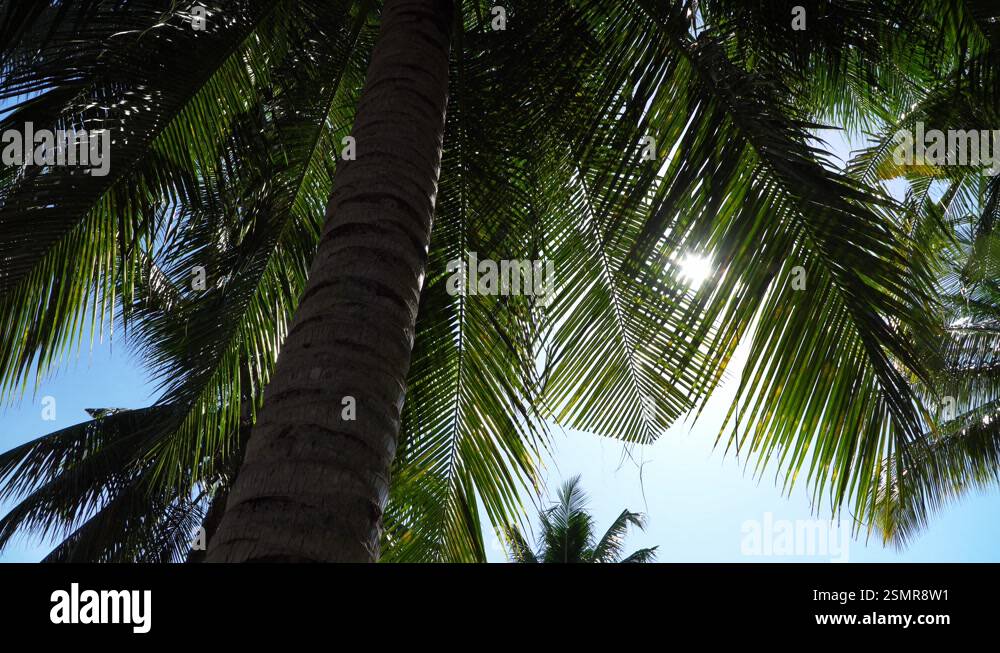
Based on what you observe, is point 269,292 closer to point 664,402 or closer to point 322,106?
point 322,106

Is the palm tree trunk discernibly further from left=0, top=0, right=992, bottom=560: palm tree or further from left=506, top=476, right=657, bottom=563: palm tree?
left=506, top=476, right=657, bottom=563: palm tree

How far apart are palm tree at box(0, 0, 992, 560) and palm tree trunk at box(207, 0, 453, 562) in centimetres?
1

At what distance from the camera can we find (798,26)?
399cm

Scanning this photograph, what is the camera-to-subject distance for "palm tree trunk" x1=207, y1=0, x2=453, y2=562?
170 cm

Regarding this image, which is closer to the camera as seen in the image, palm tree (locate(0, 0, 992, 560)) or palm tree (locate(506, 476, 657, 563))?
palm tree (locate(0, 0, 992, 560))

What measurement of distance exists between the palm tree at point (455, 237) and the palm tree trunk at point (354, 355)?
0.03ft

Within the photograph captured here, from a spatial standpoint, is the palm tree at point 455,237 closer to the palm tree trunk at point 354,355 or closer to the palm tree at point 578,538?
the palm tree trunk at point 354,355

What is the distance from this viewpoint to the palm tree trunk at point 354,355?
1.70 m

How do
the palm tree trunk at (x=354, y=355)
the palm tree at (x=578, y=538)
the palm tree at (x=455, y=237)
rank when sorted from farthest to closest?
1. the palm tree at (x=578, y=538)
2. the palm tree at (x=455, y=237)
3. the palm tree trunk at (x=354, y=355)

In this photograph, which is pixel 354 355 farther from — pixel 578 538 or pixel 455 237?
pixel 578 538

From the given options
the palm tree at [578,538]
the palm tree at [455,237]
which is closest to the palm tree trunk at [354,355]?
the palm tree at [455,237]

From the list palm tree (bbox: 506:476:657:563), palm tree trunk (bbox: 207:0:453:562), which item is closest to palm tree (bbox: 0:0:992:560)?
palm tree trunk (bbox: 207:0:453:562)

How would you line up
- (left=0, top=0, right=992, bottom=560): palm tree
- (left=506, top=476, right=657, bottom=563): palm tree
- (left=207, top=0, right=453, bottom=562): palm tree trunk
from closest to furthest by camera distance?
1. (left=207, top=0, right=453, bottom=562): palm tree trunk
2. (left=0, top=0, right=992, bottom=560): palm tree
3. (left=506, top=476, right=657, bottom=563): palm tree

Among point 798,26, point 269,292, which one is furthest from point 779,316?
point 269,292
